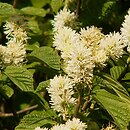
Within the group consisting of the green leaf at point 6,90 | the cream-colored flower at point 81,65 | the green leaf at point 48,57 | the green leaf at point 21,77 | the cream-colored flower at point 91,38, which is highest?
the cream-colored flower at point 91,38

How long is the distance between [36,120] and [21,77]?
0.67ft

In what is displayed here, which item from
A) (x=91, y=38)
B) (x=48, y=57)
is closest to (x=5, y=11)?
(x=48, y=57)

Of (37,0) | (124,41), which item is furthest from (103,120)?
(37,0)

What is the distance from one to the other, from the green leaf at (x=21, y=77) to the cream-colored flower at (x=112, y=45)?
1.19 ft

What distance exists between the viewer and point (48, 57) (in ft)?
6.72

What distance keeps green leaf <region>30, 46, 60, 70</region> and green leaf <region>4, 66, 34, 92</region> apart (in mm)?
98

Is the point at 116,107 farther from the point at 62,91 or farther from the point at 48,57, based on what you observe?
the point at 48,57

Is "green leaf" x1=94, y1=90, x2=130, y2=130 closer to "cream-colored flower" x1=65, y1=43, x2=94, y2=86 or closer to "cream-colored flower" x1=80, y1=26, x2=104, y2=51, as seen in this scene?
"cream-colored flower" x1=65, y1=43, x2=94, y2=86

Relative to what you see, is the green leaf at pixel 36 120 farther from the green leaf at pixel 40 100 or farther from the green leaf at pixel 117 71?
the green leaf at pixel 117 71

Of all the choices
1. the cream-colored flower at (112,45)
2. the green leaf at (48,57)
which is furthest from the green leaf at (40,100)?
the cream-colored flower at (112,45)

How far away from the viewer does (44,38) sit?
305cm

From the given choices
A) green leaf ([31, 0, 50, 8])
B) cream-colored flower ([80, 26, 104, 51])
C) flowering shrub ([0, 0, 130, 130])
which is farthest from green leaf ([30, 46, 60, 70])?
green leaf ([31, 0, 50, 8])

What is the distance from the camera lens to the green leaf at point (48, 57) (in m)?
1.97

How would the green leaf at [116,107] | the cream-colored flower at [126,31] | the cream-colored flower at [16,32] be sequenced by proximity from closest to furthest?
1. the green leaf at [116,107]
2. the cream-colored flower at [126,31]
3. the cream-colored flower at [16,32]
